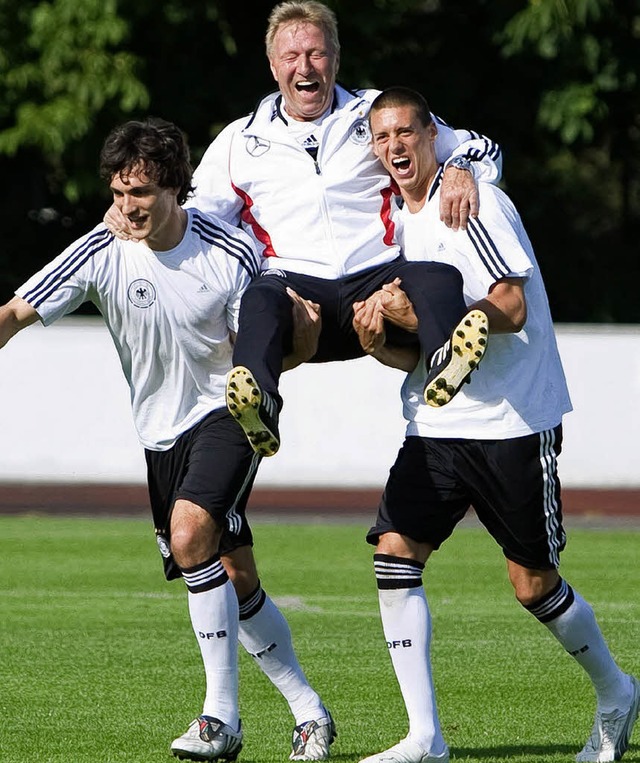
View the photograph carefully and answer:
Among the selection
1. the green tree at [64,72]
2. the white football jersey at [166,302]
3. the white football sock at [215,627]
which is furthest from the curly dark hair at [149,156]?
the green tree at [64,72]

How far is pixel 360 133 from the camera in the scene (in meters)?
6.08

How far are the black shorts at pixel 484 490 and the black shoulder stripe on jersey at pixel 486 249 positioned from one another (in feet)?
2.05

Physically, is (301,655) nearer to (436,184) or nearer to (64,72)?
(436,184)

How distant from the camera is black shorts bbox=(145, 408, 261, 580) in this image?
559cm

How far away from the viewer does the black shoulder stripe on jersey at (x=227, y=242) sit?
19.1ft

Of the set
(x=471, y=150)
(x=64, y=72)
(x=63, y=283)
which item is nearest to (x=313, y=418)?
(x=64, y=72)

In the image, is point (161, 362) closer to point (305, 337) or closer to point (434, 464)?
point (305, 337)

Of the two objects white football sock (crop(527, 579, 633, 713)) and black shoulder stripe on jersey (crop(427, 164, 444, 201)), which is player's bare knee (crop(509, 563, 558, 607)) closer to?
white football sock (crop(527, 579, 633, 713))

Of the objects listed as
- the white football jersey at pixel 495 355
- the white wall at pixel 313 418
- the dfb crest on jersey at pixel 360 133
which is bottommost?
the white wall at pixel 313 418

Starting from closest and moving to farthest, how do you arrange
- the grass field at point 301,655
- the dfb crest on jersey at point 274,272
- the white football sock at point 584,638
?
the white football sock at point 584,638 < the dfb crest on jersey at point 274,272 < the grass field at point 301,655

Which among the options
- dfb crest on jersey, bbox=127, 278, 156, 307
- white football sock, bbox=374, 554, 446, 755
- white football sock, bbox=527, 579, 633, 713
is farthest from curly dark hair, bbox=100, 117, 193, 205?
white football sock, bbox=527, 579, 633, 713

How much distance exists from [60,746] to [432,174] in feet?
8.83

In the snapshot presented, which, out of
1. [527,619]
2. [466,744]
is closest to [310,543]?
[527,619]

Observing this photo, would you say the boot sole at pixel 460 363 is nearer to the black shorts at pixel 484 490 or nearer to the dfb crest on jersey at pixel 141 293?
the black shorts at pixel 484 490
